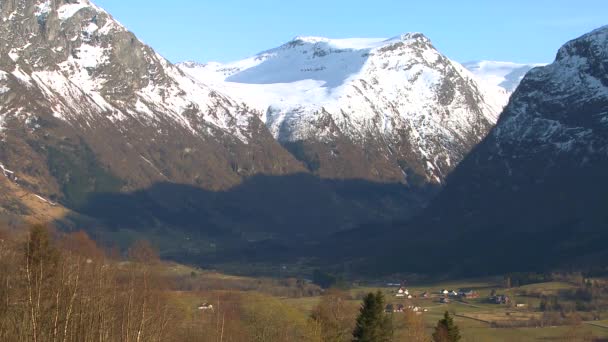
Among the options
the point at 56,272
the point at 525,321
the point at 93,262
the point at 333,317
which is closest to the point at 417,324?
the point at 333,317

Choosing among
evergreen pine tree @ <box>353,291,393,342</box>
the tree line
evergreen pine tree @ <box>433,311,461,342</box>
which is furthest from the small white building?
evergreen pine tree @ <box>353,291,393,342</box>

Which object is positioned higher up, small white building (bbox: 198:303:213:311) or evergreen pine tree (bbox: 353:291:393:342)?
small white building (bbox: 198:303:213:311)

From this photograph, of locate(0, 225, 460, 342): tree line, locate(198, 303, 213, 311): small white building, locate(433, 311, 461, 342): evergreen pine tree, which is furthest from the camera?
locate(198, 303, 213, 311): small white building

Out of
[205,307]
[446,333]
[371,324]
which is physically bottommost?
[446,333]

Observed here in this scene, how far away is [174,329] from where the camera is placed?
110m

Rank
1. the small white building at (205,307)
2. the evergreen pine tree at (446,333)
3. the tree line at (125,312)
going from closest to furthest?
the tree line at (125,312)
the evergreen pine tree at (446,333)
the small white building at (205,307)

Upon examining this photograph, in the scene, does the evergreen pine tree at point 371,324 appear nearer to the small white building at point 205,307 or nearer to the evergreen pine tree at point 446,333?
the evergreen pine tree at point 446,333

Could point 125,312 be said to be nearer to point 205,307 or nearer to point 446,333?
point 446,333

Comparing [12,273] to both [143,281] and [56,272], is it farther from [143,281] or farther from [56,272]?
[143,281]

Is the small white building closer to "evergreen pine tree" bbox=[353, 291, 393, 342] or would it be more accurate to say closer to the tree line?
the tree line

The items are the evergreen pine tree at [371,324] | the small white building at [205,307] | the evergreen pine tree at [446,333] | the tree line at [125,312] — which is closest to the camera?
the tree line at [125,312]

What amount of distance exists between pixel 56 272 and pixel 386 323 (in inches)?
1131

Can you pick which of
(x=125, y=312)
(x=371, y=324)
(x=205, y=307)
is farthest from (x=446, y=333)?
(x=205, y=307)

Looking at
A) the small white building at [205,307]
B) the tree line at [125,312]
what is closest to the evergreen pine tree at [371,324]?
the tree line at [125,312]
